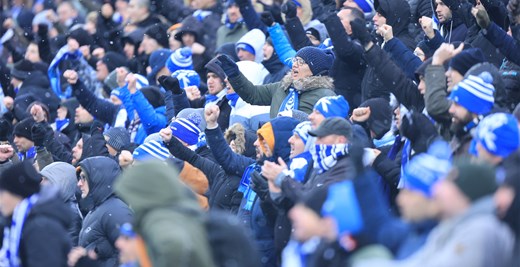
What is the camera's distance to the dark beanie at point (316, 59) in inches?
446

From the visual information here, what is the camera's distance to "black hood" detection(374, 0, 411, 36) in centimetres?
1220

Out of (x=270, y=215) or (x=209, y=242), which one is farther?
(x=270, y=215)

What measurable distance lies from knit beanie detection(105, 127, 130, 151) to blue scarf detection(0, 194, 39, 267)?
4.33 meters

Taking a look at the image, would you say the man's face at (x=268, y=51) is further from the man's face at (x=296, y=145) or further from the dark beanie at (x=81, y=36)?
the dark beanie at (x=81, y=36)

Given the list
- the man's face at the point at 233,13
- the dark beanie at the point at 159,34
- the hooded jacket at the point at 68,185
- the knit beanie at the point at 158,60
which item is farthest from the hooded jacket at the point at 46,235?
the dark beanie at the point at 159,34

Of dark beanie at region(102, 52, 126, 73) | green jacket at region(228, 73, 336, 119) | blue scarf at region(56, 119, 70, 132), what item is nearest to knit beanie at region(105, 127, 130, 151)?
green jacket at region(228, 73, 336, 119)

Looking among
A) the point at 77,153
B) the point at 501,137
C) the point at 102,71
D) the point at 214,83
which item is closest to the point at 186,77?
the point at 214,83

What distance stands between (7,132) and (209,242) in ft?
23.5

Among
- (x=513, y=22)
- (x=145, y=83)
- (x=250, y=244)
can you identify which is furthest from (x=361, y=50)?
(x=250, y=244)

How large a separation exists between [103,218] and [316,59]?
8.40 feet

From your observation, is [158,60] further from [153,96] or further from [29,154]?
[29,154]

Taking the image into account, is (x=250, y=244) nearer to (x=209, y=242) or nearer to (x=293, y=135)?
(x=209, y=242)

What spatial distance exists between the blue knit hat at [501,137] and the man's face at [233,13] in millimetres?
8036

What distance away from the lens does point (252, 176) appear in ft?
30.8
